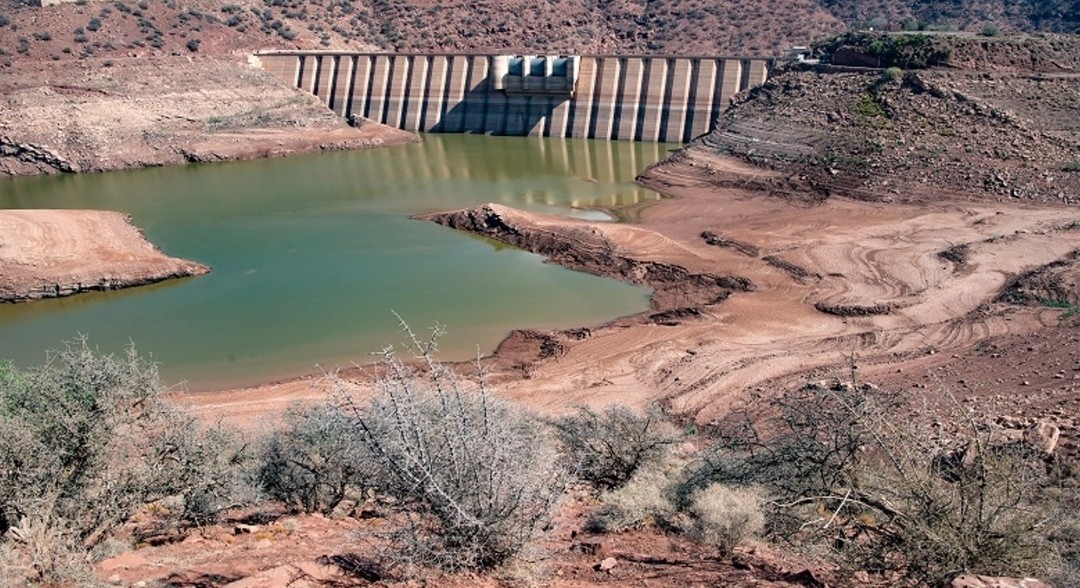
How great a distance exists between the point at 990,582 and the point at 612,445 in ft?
25.1

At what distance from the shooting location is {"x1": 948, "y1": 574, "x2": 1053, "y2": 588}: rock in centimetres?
679

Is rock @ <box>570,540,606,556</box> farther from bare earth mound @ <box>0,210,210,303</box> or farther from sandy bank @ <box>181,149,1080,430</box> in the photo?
bare earth mound @ <box>0,210,210,303</box>

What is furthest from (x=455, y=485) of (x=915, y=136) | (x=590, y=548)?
(x=915, y=136)

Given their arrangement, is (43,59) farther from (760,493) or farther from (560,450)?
(760,493)

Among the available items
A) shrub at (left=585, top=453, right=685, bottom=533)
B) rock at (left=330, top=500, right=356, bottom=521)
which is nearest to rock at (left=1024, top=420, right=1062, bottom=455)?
shrub at (left=585, top=453, right=685, bottom=533)

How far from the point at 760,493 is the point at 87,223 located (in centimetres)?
3140

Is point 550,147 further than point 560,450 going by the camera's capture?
Yes

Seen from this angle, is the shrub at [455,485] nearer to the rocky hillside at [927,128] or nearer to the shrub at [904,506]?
the shrub at [904,506]

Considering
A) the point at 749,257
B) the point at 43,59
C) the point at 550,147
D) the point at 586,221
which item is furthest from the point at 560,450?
the point at 43,59

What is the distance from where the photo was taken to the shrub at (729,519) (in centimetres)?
952

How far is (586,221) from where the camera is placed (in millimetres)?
36938

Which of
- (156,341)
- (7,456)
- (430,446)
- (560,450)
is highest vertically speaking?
(430,446)

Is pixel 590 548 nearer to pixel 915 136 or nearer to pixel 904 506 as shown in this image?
pixel 904 506

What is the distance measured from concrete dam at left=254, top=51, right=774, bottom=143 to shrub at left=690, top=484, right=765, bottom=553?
47.8 m
